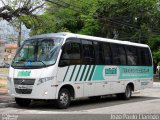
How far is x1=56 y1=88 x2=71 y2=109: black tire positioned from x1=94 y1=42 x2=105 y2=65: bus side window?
9.18 ft

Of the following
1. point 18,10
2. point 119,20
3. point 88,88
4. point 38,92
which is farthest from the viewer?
point 119,20

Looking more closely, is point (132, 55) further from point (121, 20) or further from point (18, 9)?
point (121, 20)

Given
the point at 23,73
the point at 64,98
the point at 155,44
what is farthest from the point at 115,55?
the point at 155,44

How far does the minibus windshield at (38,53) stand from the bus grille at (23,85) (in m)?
0.64

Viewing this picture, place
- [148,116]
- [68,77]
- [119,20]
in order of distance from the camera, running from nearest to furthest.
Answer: [148,116] → [68,77] → [119,20]

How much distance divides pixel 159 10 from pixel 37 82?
3762 centimetres

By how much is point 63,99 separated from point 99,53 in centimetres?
361

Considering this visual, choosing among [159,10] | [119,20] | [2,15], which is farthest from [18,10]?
[159,10]

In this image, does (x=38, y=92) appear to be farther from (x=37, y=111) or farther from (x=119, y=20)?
(x=119, y=20)

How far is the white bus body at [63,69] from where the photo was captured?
49.9ft

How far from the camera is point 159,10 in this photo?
5016 cm

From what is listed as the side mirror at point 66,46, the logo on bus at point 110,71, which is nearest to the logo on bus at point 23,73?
the side mirror at point 66,46

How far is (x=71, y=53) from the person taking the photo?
16297 millimetres

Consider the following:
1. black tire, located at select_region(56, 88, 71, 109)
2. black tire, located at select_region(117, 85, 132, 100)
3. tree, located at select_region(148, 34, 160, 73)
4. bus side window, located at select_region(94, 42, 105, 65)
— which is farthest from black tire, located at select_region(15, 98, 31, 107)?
tree, located at select_region(148, 34, 160, 73)
